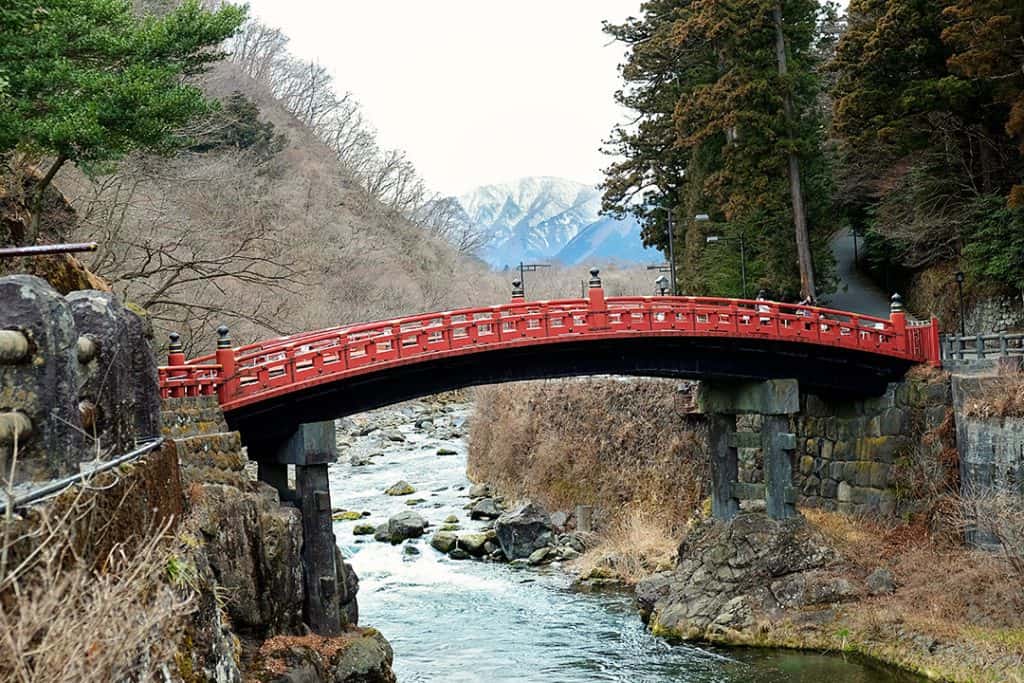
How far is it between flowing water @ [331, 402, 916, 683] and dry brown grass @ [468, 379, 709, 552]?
3.01m

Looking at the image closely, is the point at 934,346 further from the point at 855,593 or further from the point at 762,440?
the point at 855,593

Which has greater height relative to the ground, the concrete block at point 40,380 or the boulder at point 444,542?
the concrete block at point 40,380

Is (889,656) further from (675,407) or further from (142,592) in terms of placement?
(142,592)

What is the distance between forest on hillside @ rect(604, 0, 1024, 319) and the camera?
3303 cm

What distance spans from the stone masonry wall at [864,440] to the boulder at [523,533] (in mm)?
7739

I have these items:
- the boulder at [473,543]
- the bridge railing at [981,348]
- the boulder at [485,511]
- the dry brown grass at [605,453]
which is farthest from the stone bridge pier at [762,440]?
the boulder at [485,511]

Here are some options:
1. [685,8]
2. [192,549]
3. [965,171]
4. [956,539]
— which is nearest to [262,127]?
[685,8]

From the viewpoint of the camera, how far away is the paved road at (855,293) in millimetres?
44312

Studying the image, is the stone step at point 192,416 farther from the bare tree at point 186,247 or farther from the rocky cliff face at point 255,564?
the bare tree at point 186,247

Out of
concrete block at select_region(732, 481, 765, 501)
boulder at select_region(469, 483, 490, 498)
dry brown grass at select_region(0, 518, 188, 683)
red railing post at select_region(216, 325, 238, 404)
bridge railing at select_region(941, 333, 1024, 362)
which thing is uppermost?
bridge railing at select_region(941, 333, 1024, 362)

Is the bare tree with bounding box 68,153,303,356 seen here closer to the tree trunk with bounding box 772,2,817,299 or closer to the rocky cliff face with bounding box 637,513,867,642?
the rocky cliff face with bounding box 637,513,867,642

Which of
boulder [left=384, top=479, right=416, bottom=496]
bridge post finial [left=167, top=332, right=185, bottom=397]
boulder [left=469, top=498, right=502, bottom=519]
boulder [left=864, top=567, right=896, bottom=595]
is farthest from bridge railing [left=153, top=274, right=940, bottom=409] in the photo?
boulder [left=384, top=479, right=416, bottom=496]

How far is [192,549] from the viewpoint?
1209 cm

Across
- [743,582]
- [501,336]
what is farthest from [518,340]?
[743,582]
